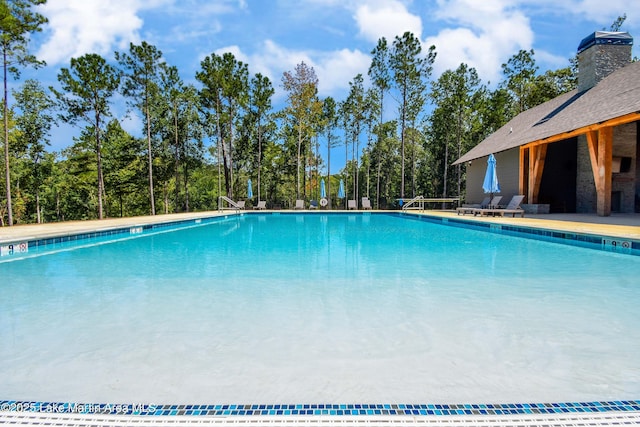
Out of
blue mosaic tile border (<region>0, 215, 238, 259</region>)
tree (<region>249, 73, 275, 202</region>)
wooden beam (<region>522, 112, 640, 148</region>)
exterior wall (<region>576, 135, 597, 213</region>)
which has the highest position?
tree (<region>249, 73, 275, 202</region>)

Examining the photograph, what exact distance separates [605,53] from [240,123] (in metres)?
20.9

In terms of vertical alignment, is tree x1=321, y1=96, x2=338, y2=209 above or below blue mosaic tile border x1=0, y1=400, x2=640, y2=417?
above

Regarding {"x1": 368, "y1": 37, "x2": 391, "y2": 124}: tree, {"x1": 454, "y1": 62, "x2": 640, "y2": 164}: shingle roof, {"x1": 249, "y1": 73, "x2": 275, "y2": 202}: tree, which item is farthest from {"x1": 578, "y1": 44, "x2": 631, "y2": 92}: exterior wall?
{"x1": 249, "y1": 73, "x2": 275, "y2": 202}: tree

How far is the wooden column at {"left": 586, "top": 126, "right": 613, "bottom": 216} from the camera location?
10.6m

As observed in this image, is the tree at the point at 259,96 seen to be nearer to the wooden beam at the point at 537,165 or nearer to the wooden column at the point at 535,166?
the wooden column at the point at 535,166

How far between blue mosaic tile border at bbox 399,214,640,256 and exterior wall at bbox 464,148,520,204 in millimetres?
5958

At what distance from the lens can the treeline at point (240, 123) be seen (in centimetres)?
2105

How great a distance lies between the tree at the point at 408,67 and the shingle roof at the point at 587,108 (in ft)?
22.9

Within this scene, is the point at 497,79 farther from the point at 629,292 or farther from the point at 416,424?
the point at 416,424

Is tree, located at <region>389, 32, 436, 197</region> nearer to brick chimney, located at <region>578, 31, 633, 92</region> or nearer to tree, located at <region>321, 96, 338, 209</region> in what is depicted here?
tree, located at <region>321, 96, 338, 209</region>

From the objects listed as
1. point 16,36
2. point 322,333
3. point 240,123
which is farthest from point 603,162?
point 240,123

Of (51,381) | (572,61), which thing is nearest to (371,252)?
(51,381)

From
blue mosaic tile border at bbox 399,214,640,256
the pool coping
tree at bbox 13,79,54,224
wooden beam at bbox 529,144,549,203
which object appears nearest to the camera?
blue mosaic tile border at bbox 399,214,640,256

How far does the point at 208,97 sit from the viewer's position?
22.1 m
